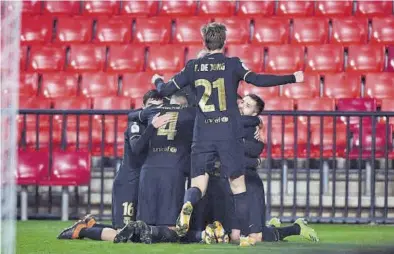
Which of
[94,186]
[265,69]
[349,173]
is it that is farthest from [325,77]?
[94,186]

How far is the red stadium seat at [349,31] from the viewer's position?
14.7 m

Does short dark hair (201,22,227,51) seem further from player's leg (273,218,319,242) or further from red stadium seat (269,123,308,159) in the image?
red stadium seat (269,123,308,159)

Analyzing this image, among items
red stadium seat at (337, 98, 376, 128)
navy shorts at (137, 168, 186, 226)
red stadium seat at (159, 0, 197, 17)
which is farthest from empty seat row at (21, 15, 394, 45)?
navy shorts at (137, 168, 186, 226)

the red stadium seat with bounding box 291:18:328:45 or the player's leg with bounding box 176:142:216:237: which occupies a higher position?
the red stadium seat with bounding box 291:18:328:45

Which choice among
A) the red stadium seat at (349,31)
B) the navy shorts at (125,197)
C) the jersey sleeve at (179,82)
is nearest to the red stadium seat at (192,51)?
the red stadium seat at (349,31)

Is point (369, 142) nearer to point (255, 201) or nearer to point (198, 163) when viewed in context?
point (255, 201)

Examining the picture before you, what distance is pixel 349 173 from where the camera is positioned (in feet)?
40.4

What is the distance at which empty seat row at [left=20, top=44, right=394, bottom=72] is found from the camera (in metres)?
14.3

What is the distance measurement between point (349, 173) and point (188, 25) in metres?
3.72

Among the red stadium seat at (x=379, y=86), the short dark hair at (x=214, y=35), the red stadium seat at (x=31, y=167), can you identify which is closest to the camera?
the short dark hair at (x=214, y=35)

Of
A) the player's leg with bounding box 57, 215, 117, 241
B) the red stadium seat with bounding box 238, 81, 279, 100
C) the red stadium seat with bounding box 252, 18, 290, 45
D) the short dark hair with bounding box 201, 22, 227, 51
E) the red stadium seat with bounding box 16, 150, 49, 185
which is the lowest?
the player's leg with bounding box 57, 215, 117, 241

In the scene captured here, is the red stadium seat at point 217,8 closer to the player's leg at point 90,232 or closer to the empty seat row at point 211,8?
the empty seat row at point 211,8

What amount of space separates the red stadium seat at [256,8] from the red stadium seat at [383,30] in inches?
59.5

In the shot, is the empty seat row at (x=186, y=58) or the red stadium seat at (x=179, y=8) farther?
the red stadium seat at (x=179, y=8)
